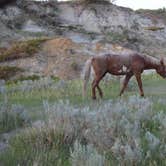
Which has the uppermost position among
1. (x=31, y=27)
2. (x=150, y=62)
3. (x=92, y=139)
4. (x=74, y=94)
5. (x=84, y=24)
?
(x=92, y=139)

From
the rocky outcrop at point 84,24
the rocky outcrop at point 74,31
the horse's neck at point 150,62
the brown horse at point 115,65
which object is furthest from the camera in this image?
the rocky outcrop at point 84,24

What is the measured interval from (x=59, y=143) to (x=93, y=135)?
1.69ft

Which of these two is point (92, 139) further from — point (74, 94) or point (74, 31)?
point (74, 31)

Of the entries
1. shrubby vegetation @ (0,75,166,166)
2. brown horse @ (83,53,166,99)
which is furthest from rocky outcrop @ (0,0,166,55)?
shrubby vegetation @ (0,75,166,166)

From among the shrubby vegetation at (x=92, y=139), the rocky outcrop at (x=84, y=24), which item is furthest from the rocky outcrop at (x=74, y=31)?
the shrubby vegetation at (x=92, y=139)

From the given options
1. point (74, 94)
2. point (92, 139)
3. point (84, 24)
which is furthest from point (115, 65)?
point (84, 24)

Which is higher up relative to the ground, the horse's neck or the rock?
the horse's neck

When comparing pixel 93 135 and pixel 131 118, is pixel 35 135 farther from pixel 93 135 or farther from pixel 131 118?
pixel 131 118

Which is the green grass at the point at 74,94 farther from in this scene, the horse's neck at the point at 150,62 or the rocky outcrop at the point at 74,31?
the rocky outcrop at the point at 74,31

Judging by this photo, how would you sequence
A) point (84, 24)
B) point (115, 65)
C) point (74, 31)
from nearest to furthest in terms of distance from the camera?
point (115, 65) → point (74, 31) → point (84, 24)

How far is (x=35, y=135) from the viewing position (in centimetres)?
786

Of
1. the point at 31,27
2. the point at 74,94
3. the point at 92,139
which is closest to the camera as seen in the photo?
the point at 92,139

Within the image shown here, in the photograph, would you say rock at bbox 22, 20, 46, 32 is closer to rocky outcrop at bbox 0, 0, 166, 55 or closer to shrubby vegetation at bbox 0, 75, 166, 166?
rocky outcrop at bbox 0, 0, 166, 55

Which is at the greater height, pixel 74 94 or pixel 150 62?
pixel 150 62
